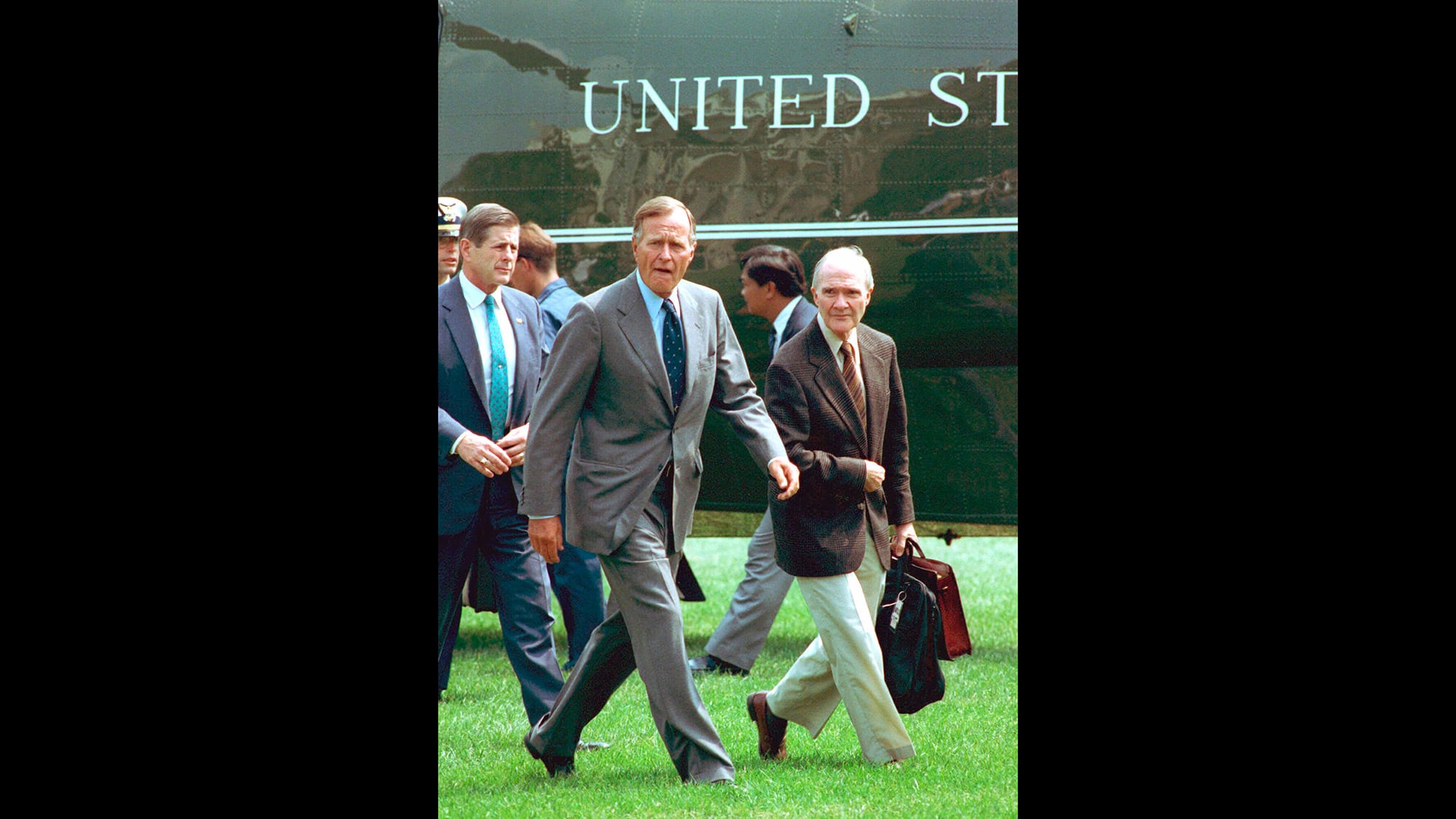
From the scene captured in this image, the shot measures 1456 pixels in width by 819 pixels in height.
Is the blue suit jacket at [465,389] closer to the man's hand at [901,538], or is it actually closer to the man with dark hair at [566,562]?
the man with dark hair at [566,562]

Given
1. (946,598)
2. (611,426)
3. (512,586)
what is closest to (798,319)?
(946,598)

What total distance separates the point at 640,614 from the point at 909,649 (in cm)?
108

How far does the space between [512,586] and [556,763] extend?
92cm

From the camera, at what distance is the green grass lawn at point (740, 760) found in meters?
4.04

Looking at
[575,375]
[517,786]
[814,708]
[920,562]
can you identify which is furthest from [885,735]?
[575,375]

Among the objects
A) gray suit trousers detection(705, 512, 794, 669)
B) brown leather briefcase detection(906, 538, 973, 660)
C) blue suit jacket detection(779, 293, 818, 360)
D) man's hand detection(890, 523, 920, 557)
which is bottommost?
gray suit trousers detection(705, 512, 794, 669)

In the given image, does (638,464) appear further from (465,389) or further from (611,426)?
(465,389)

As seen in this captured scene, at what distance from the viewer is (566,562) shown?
20.1 ft

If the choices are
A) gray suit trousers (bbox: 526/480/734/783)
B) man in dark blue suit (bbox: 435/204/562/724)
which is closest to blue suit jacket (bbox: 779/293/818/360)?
man in dark blue suit (bbox: 435/204/562/724)

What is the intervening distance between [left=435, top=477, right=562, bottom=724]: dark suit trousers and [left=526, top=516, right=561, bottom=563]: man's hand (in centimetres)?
90

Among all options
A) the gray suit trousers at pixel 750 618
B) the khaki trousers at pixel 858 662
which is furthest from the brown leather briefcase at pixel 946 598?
the gray suit trousers at pixel 750 618

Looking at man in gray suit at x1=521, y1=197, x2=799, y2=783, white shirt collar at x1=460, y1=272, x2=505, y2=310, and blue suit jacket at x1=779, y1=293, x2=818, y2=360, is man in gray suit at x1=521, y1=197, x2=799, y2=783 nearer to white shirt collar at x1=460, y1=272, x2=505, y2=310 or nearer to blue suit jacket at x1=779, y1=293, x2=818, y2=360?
white shirt collar at x1=460, y1=272, x2=505, y2=310

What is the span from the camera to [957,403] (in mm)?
6879

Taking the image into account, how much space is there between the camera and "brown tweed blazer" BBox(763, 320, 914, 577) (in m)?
4.50
